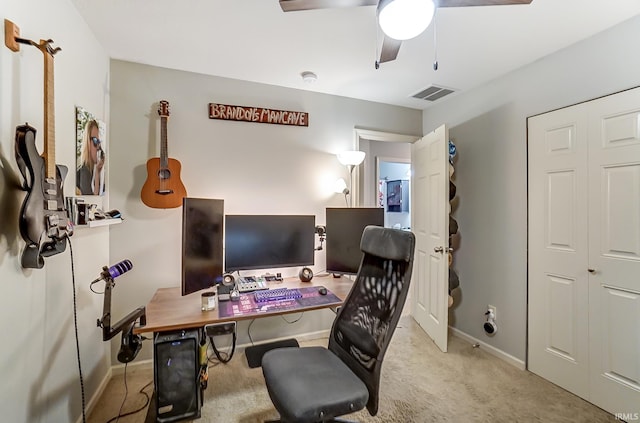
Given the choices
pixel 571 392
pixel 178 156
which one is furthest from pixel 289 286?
pixel 571 392

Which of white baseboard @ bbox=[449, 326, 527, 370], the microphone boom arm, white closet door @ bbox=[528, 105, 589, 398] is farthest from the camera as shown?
white baseboard @ bbox=[449, 326, 527, 370]

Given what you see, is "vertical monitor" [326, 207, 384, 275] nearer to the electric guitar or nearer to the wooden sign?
the wooden sign

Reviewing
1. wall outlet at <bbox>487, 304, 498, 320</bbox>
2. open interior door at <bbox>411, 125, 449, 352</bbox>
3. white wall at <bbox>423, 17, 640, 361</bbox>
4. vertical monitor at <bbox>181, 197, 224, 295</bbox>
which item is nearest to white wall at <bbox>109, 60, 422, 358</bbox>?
vertical monitor at <bbox>181, 197, 224, 295</bbox>

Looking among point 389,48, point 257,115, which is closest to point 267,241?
point 257,115

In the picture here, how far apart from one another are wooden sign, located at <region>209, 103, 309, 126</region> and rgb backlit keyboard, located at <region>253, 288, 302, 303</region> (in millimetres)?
1538

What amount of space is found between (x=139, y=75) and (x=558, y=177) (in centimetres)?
336

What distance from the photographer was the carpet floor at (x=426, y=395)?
1.77 metres

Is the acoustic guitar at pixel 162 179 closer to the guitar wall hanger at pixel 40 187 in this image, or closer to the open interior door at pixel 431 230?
the guitar wall hanger at pixel 40 187

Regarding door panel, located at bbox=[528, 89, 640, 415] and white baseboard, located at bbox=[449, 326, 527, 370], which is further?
white baseboard, located at bbox=[449, 326, 527, 370]

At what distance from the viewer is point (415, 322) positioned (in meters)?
3.20

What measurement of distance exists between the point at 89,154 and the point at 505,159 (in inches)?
126

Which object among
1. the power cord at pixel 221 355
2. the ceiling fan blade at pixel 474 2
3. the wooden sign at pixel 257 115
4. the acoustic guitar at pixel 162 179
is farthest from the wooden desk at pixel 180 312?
the ceiling fan blade at pixel 474 2

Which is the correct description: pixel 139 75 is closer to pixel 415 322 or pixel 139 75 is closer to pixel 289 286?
pixel 289 286

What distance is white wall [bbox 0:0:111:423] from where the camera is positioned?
1101 millimetres
